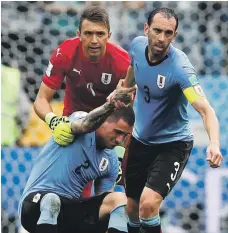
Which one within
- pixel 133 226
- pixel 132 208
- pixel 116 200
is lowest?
pixel 133 226

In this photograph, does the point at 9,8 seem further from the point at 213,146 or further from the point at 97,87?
the point at 213,146

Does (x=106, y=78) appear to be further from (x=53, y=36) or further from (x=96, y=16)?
(x=53, y=36)

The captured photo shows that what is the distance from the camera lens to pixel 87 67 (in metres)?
5.30

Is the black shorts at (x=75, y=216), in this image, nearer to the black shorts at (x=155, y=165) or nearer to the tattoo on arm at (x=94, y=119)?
the black shorts at (x=155, y=165)

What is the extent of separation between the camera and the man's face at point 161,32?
15.3ft

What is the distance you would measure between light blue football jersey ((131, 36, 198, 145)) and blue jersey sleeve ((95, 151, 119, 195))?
243 millimetres

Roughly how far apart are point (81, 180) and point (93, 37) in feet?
2.70

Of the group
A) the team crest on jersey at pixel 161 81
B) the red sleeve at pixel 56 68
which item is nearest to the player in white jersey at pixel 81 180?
the team crest on jersey at pixel 161 81

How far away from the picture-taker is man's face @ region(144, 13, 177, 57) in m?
4.66

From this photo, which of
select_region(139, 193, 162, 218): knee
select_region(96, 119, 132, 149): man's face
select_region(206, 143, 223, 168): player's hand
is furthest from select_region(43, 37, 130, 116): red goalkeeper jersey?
select_region(206, 143, 223, 168): player's hand

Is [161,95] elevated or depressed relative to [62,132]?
elevated

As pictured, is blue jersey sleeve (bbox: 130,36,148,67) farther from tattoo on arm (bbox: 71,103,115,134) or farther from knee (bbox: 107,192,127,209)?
knee (bbox: 107,192,127,209)

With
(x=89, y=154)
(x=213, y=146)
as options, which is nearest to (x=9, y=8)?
(x=89, y=154)

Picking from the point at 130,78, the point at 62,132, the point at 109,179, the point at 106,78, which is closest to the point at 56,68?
the point at 106,78
